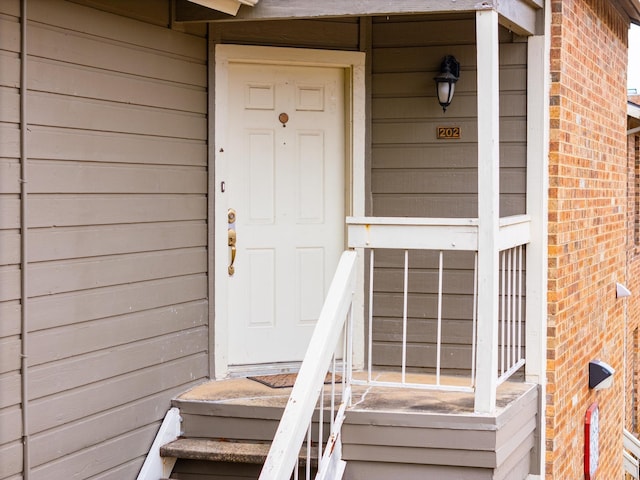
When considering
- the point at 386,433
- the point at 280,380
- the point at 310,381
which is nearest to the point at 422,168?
the point at 280,380

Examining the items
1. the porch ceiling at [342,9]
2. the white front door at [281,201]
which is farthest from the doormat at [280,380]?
the porch ceiling at [342,9]

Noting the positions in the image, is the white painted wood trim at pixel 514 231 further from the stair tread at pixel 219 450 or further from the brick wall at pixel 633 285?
the brick wall at pixel 633 285

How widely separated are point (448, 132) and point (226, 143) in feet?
4.64

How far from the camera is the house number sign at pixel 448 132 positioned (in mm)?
6086

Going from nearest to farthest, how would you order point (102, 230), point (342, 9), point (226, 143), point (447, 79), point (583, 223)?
point (102, 230)
point (342, 9)
point (226, 143)
point (447, 79)
point (583, 223)

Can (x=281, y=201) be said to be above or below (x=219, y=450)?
above

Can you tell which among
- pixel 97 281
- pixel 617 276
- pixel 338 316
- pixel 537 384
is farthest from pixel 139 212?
pixel 617 276

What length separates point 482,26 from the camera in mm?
4781

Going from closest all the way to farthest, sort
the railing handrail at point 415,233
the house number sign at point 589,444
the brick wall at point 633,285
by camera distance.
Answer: the railing handrail at point 415,233 → the house number sign at point 589,444 → the brick wall at point 633,285

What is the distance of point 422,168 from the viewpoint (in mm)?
6129

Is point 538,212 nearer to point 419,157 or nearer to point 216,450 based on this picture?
point 419,157

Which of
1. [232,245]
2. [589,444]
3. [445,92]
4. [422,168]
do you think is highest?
[445,92]

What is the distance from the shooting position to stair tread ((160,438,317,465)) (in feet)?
16.3

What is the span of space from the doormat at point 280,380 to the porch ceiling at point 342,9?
2.10 meters
